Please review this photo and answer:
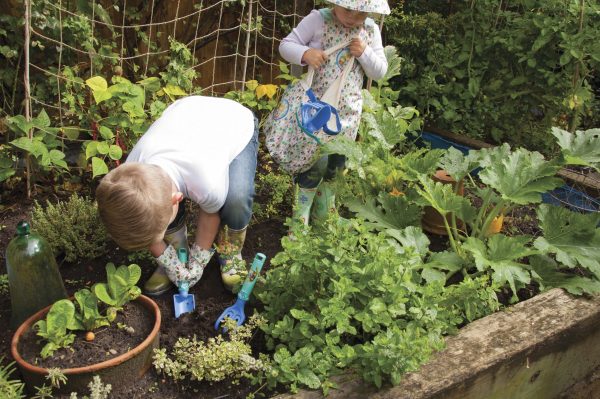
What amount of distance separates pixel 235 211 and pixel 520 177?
1.27 metres

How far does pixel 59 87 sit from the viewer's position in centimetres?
298

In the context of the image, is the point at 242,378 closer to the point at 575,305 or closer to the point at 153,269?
the point at 153,269

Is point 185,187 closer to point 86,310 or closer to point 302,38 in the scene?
point 86,310

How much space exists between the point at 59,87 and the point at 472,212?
2.28 m

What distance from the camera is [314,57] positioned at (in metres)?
2.60

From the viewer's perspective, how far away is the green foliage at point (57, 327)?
1.79 m

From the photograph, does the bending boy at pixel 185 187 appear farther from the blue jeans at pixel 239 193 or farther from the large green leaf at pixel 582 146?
the large green leaf at pixel 582 146

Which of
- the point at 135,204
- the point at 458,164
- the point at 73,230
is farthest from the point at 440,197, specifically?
the point at 73,230

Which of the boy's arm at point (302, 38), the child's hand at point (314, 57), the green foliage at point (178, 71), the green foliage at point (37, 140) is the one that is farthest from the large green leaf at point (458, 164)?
the green foliage at point (37, 140)

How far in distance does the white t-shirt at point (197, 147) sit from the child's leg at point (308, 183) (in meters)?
0.42

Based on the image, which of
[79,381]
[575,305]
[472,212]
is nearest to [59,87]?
[79,381]

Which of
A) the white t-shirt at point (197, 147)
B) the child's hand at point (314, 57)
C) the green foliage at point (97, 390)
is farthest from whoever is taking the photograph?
the child's hand at point (314, 57)

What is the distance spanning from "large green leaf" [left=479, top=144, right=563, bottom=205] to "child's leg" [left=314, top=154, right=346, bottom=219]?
2.35 feet

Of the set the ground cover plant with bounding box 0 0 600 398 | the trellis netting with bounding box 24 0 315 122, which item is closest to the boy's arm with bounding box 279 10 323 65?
the ground cover plant with bounding box 0 0 600 398
